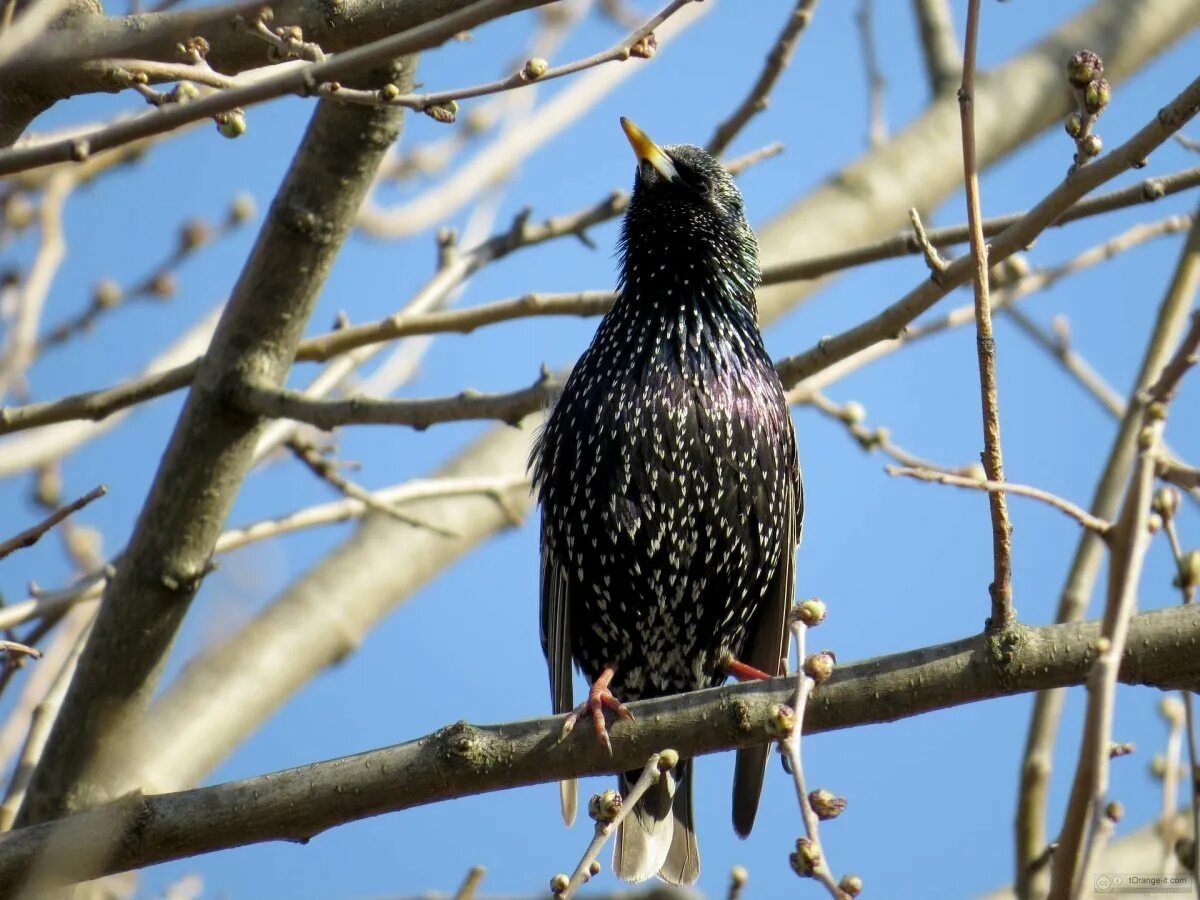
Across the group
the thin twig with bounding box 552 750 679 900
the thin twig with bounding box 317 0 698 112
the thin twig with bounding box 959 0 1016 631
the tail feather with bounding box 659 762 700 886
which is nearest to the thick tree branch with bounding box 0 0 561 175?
the thin twig with bounding box 317 0 698 112

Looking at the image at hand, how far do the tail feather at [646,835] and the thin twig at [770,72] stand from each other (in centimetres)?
199

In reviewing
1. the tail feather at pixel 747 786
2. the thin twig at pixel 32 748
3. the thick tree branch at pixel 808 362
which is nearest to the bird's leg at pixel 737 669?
the tail feather at pixel 747 786

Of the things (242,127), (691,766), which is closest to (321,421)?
(242,127)

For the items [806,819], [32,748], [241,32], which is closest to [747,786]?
[32,748]

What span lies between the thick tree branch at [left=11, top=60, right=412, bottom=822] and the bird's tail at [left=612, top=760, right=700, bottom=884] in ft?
5.46

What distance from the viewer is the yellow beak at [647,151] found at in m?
5.00

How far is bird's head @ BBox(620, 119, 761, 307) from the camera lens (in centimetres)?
500

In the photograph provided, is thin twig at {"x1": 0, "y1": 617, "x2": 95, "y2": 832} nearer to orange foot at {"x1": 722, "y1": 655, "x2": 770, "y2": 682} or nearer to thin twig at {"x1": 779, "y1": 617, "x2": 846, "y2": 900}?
orange foot at {"x1": 722, "y1": 655, "x2": 770, "y2": 682}

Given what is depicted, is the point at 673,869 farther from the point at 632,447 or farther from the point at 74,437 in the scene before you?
the point at 74,437

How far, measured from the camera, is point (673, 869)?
497cm

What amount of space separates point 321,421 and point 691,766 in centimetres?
202

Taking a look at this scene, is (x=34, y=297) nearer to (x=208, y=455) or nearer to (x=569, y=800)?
(x=208, y=455)

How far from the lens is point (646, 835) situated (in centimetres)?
492

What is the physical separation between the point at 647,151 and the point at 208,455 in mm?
1860
